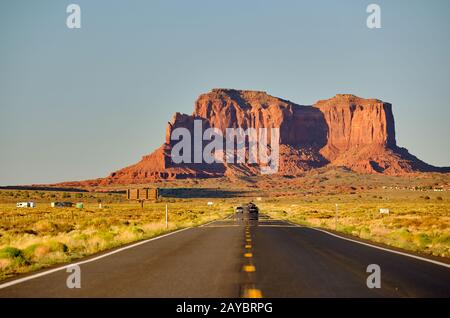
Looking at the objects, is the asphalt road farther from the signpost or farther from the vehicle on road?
the vehicle on road

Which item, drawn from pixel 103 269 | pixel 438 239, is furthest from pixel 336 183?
pixel 103 269

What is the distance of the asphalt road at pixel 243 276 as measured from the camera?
10.0 m

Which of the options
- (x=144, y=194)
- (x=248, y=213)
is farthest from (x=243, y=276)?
(x=248, y=213)

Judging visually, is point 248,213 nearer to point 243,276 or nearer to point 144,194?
point 144,194

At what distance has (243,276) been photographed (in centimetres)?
1202

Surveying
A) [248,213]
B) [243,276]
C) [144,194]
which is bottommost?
[248,213]

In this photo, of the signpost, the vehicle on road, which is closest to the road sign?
the signpost

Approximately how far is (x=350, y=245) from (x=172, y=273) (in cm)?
992

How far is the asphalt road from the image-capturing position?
10.0m

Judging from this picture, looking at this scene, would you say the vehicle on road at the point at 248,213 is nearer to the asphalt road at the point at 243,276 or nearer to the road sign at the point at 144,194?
the road sign at the point at 144,194
